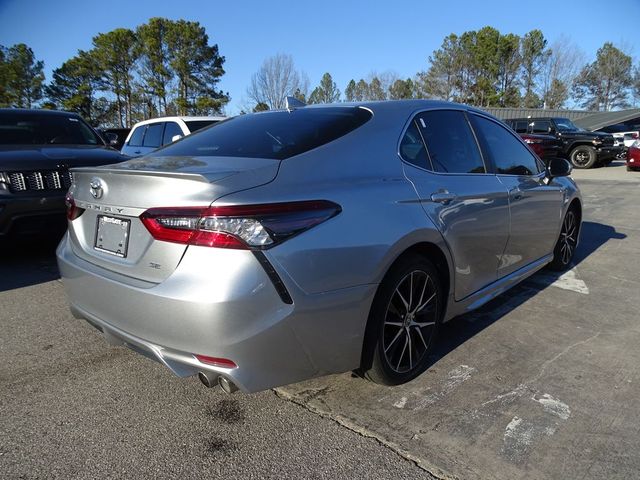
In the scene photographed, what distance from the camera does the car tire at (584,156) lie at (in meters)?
17.6

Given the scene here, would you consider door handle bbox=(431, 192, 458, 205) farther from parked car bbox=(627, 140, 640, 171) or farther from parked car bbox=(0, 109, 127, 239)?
parked car bbox=(627, 140, 640, 171)

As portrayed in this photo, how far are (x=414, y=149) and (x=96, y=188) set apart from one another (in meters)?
1.77

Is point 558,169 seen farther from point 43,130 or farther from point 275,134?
point 43,130

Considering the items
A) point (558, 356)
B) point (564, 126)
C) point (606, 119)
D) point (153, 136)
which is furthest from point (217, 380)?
point (606, 119)

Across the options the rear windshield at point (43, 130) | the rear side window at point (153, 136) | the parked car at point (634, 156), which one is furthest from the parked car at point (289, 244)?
the parked car at point (634, 156)

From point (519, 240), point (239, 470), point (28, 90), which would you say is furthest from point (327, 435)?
point (28, 90)

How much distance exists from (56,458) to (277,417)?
1002mm

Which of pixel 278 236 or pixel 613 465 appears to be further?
pixel 613 465

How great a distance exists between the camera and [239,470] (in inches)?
79.5

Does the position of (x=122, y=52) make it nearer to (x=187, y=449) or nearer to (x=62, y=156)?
(x=62, y=156)

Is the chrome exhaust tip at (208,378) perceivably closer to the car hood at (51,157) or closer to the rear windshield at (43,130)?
the car hood at (51,157)

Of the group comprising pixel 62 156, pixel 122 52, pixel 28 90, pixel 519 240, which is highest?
pixel 122 52

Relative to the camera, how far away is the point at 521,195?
3.70 m

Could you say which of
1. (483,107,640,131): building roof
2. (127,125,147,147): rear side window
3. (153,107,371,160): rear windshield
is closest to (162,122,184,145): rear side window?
(127,125,147,147): rear side window
